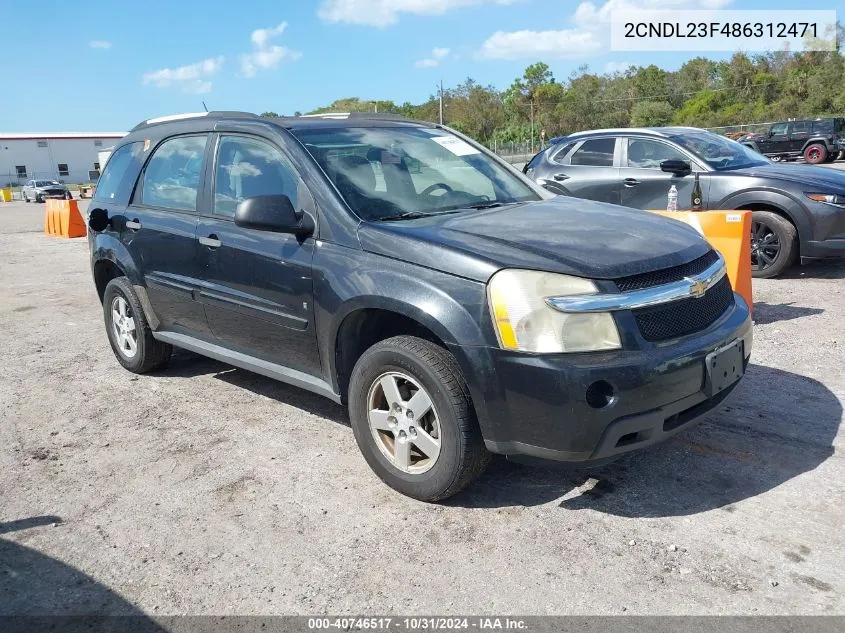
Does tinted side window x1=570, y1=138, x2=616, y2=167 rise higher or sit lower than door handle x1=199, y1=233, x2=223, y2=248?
higher

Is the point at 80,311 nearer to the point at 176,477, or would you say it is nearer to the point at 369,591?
the point at 176,477

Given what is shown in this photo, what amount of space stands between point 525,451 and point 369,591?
85 centimetres

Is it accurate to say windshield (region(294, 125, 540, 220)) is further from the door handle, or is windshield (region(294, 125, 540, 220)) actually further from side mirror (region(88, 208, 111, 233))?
side mirror (region(88, 208, 111, 233))

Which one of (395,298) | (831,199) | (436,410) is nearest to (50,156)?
(831,199)

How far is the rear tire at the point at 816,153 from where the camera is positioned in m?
27.9

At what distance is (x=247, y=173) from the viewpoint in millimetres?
4320

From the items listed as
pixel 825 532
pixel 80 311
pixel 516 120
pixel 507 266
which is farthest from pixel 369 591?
pixel 516 120

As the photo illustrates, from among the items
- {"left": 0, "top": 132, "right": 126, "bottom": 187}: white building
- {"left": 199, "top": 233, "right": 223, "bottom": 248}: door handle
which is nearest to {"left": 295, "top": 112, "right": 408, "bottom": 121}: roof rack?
{"left": 199, "top": 233, "right": 223, "bottom": 248}: door handle

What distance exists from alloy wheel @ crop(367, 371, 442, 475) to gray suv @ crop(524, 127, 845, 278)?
17.8 ft

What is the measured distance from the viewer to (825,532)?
10.0ft

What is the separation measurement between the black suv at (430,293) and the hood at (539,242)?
12 millimetres

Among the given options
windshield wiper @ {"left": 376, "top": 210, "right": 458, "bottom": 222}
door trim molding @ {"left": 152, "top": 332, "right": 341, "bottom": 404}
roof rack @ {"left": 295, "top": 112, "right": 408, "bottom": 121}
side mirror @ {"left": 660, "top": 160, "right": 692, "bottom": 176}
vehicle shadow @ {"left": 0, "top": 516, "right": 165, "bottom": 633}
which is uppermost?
roof rack @ {"left": 295, "top": 112, "right": 408, "bottom": 121}

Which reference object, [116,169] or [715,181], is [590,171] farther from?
[116,169]

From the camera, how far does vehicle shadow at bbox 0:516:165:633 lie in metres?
2.71
